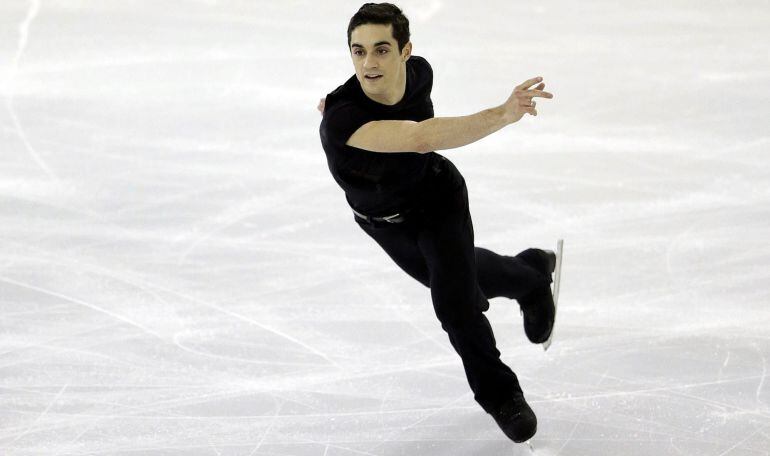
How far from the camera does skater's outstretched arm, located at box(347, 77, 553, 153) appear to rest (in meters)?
3.26

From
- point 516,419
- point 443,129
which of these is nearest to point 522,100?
point 443,129

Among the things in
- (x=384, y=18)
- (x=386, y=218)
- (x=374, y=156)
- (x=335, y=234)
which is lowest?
(x=335, y=234)

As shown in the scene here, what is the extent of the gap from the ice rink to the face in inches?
45.2

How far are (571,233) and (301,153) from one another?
1708 millimetres

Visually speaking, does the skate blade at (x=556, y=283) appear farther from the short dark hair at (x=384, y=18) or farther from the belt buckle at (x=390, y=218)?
the short dark hair at (x=384, y=18)

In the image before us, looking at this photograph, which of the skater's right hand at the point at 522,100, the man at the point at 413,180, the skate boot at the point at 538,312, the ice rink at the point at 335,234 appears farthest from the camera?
the skate boot at the point at 538,312

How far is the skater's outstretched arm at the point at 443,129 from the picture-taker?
3.26 m

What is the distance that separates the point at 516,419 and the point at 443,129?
968 mm

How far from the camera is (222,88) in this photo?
736cm

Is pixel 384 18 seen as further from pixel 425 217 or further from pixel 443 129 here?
pixel 425 217

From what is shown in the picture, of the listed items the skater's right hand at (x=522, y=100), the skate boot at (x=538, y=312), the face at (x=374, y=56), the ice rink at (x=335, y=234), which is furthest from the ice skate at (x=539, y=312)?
the skater's right hand at (x=522, y=100)

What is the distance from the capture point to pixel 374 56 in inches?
142

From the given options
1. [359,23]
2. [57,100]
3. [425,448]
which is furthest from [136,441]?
[57,100]

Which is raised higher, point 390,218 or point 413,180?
point 413,180
